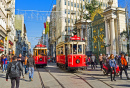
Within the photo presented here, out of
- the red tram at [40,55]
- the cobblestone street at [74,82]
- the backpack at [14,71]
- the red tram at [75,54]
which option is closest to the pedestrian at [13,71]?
the backpack at [14,71]

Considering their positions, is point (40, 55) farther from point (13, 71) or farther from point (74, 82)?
point (13, 71)

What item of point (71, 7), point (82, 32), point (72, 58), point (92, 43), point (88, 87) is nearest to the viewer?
point (88, 87)

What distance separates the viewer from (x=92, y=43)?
24.8 metres

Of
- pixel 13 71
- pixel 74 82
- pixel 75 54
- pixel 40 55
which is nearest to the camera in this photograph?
pixel 13 71

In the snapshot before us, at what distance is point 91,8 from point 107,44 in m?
15.6

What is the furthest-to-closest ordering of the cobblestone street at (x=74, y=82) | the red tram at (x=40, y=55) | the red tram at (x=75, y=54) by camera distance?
1. the red tram at (x=40, y=55)
2. the red tram at (x=75, y=54)
3. the cobblestone street at (x=74, y=82)

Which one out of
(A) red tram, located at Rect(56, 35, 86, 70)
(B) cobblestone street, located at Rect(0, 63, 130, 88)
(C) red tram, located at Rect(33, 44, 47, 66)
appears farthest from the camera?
(C) red tram, located at Rect(33, 44, 47, 66)

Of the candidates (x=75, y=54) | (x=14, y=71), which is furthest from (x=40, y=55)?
(x=14, y=71)

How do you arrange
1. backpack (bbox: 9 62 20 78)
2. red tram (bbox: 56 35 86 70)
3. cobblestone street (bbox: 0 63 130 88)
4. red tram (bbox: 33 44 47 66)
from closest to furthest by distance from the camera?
backpack (bbox: 9 62 20 78)
cobblestone street (bbox: 0 63 130 88)
red tram (bbox: 56 35 86 70)
red tram (bbox: 33 44 47 66)

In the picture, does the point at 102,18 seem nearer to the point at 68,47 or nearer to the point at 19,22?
the point at 68,47

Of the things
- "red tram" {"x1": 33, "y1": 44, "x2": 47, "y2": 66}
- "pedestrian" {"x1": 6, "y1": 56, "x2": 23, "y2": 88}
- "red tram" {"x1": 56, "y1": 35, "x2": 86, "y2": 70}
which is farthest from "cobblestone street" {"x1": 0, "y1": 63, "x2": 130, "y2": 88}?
"red tram" {"x1": 33, "y1": 44, "x2": 47, "y2": 66}

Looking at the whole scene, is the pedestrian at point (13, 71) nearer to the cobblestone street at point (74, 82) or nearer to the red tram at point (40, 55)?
the cobblestone street at point (74, 82)

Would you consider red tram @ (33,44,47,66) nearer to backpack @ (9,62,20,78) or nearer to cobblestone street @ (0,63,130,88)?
cobblestone street @ (0,63,130,88)

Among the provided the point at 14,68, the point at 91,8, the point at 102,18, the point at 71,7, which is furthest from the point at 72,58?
the point at 71,7
